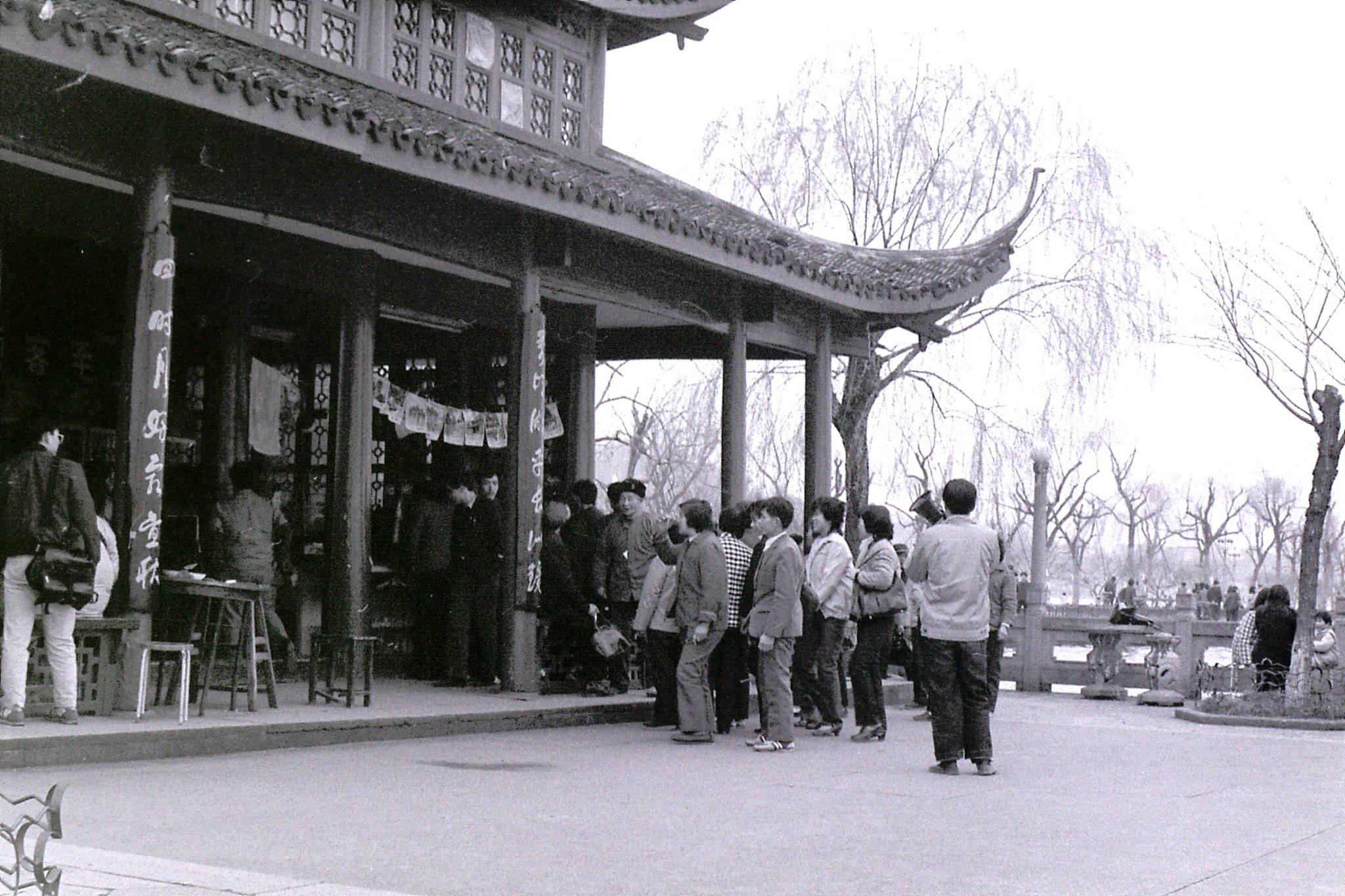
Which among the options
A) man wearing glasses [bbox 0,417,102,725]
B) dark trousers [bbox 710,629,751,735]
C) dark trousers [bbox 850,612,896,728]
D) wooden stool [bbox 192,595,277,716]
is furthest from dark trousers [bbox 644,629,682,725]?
man wearing glasses [bbox 0,417,102,725]

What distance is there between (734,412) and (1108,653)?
309 inches

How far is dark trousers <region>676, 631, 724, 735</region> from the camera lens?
10852 mm

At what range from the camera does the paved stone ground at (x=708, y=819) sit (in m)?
5.81

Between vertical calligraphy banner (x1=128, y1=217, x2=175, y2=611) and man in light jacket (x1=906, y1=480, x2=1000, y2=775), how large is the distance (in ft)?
15.5

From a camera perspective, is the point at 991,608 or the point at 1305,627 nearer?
the point at 991,608

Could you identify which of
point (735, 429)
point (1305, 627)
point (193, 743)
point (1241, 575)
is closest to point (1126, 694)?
point (1305, 627)

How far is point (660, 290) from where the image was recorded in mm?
14242

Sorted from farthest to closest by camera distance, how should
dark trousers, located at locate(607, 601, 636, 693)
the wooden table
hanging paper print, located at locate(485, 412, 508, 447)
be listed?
hanging paper print, located at locate(485, 412, 508, 447)
dark trousers, located at locate(607, 601, 636, 693)
the wooden table

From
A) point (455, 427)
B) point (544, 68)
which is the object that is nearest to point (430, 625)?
point (455, 427)

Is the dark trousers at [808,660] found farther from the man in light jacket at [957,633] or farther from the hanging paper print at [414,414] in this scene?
the hanging paper print at [414,414]

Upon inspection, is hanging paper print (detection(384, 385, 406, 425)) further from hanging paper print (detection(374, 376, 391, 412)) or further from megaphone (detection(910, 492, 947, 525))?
megaphone (detection(910, 492, 947, 525))

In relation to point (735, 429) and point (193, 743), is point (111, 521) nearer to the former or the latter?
point (193, 743)

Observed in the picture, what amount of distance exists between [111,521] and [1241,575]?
12849cm

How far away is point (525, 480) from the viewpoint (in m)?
12.4
